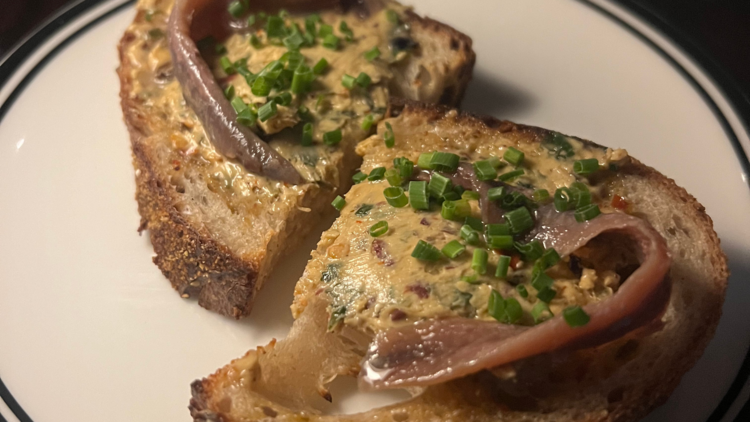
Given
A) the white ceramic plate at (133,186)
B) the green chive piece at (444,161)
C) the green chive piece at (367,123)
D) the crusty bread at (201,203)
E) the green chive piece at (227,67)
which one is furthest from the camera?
the green chive piece at (227,67)

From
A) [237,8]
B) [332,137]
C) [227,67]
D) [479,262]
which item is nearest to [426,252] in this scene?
[479,262]

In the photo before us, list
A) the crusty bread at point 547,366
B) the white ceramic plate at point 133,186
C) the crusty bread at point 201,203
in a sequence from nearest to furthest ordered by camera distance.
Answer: the crusty bread at point 547,366 → the white ceramic plate at point 133,186 → the crusty bread at point 201,203

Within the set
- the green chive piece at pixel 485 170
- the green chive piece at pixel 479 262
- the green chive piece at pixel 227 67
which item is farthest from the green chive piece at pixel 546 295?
the green chive piece at pixel 227 67

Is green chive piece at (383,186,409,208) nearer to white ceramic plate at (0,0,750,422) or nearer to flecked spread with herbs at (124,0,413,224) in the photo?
flecked spread with herbs at (124,0,413,224)

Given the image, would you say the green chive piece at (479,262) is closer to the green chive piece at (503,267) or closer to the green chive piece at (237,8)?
the green chive piece at (503,267)

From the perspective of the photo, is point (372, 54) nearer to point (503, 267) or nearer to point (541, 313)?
point (503, 267)

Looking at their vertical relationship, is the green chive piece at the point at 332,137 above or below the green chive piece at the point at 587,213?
above
